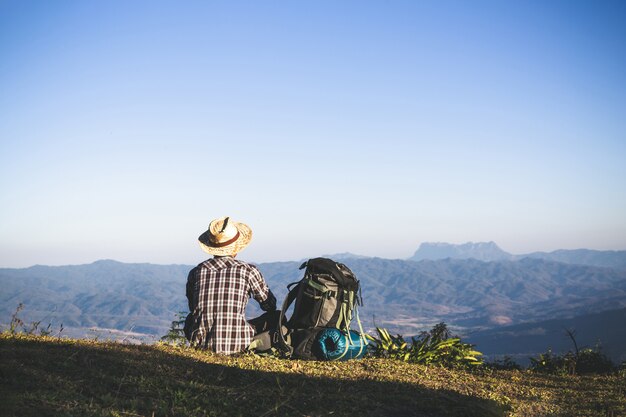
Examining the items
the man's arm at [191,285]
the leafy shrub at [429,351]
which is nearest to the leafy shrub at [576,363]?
the leafy shrub at [429,351]

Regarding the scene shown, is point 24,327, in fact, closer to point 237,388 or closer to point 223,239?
point 223,239

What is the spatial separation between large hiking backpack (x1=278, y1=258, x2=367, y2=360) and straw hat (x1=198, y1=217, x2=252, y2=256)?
1.23 metres

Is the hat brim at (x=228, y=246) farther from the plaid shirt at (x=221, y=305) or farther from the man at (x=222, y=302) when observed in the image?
the plaid shirt at (x=221, y=305)

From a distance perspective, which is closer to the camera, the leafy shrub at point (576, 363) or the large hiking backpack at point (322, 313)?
the large hiking backpack at point (322, 313)

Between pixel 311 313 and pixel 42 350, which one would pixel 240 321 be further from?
pixel 42 350

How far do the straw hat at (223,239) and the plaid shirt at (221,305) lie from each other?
45 centimetres

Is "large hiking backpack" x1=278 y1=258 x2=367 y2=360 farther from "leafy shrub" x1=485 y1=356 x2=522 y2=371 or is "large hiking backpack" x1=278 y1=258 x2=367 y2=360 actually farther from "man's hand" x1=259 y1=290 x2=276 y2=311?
"leafy shrub" x1=485 y1=356 x2=522 y2=371

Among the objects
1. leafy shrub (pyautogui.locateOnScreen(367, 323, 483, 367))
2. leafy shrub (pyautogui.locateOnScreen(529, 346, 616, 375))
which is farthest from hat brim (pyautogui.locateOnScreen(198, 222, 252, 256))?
leafy shrub (pyautogui.locateOnScreen(529, 346, 616, 375))

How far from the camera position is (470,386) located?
20.4 feet

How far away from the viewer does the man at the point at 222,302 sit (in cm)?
705

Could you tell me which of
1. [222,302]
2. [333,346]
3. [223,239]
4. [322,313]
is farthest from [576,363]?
[223,239]

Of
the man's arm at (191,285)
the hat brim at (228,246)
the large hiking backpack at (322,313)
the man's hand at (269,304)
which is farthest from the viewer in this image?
the hat brim at (228,246)

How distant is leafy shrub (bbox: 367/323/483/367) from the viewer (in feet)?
27.1

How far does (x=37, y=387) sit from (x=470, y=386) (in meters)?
4.91
